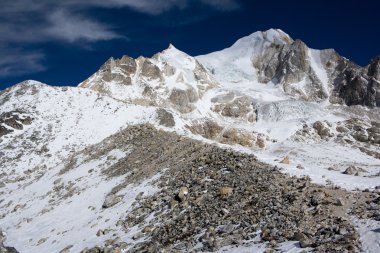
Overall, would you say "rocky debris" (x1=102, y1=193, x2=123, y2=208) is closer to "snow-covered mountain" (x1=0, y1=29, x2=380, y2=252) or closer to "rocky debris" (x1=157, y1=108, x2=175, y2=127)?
"snow-covered mountain" (x1=0, y1=29, x2=380, y2=252)

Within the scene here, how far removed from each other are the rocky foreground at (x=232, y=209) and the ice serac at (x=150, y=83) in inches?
4817

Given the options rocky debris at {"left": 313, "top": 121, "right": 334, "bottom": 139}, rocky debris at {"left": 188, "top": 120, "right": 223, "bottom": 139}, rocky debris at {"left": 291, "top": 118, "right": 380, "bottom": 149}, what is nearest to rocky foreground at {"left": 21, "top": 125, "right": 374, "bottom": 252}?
rocky debris at {"left": 188, "top": 120, "right": 223, "bottom": 139}

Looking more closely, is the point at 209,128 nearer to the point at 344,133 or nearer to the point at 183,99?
the point at 183,99

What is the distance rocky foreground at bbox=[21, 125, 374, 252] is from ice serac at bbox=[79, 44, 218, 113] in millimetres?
122353

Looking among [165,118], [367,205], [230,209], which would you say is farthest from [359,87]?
[230,209]

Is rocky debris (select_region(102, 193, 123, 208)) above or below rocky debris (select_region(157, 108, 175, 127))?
below

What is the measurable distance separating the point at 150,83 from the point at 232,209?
154717 millimetres

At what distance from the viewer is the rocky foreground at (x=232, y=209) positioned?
1642cm

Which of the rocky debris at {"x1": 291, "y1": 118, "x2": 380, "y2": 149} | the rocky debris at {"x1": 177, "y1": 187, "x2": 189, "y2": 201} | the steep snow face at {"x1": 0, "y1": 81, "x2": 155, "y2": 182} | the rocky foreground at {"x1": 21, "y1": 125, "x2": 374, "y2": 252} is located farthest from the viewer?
the rocky debris at {"x1": 291, "y1": 118, "x2": 380, "y2": 149}

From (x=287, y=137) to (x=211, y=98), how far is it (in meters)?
51.2

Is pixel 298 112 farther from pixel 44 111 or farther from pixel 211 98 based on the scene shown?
pixel 44 111

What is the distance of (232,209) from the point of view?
1988 cm

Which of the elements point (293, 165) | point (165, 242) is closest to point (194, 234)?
point (165, 242)

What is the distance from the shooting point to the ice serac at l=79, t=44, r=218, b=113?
155 m
